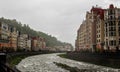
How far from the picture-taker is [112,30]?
124 metres

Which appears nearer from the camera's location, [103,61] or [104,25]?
[103,61]

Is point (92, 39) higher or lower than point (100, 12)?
lower

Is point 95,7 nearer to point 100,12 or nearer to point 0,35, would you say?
point 100,12

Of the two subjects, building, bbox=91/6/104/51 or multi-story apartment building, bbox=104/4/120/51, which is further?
building, bbox=91/6/104/51

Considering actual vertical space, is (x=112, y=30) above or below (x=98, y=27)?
below

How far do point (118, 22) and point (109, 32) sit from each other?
6.54 m

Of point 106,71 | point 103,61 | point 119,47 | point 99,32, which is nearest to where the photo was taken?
point 106,71

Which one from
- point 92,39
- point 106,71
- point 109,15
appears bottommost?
point 106,71

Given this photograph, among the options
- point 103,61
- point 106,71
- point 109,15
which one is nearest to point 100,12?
point 109,15

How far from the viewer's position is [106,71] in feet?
222

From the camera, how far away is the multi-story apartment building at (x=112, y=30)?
123938 mm

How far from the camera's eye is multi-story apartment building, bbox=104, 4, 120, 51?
124 m

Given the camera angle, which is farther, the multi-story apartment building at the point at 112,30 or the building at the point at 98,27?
the building at the point at 98,27

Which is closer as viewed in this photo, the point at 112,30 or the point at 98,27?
the point at 112,30
